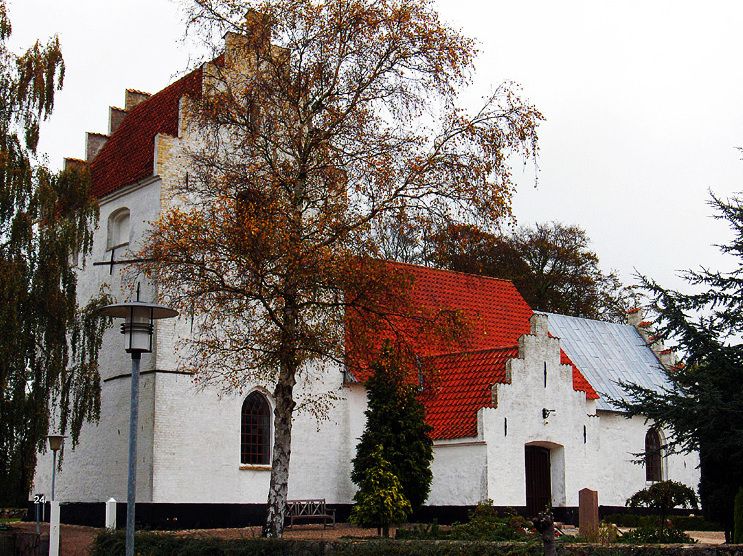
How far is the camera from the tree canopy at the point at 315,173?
Result: 17.5 metres

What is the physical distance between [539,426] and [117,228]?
1244 centimetres

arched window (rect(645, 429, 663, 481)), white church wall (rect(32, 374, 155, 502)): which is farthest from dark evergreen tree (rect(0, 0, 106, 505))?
arched window (rect(645, 429, 663, 481))

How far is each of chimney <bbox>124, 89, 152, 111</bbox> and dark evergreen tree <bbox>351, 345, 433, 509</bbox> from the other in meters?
13.5

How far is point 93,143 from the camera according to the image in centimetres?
3016

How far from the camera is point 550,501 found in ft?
88.2

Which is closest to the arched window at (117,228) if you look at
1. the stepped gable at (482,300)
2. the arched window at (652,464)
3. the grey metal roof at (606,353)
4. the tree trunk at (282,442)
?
the stepped gable at (482,300)

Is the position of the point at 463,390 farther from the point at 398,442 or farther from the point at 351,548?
the point at 351,548

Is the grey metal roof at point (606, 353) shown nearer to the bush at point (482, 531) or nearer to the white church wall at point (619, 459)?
the white church wall at point (619, 459)

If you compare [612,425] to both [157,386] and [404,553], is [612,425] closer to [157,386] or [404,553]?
[157,386]

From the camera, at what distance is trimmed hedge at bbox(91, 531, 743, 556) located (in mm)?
11438

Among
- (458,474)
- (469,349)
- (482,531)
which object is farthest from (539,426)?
(482,531)

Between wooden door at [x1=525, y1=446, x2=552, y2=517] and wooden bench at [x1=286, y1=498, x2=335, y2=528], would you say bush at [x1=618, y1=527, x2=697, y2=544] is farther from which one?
wooden bench at [x1=286, y1=498, x2=335, y2=528]

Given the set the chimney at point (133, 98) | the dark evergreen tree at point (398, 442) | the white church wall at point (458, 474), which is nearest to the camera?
the dark evergreen tree at point (398, 442)

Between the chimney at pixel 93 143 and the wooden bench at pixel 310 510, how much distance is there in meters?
12.1
